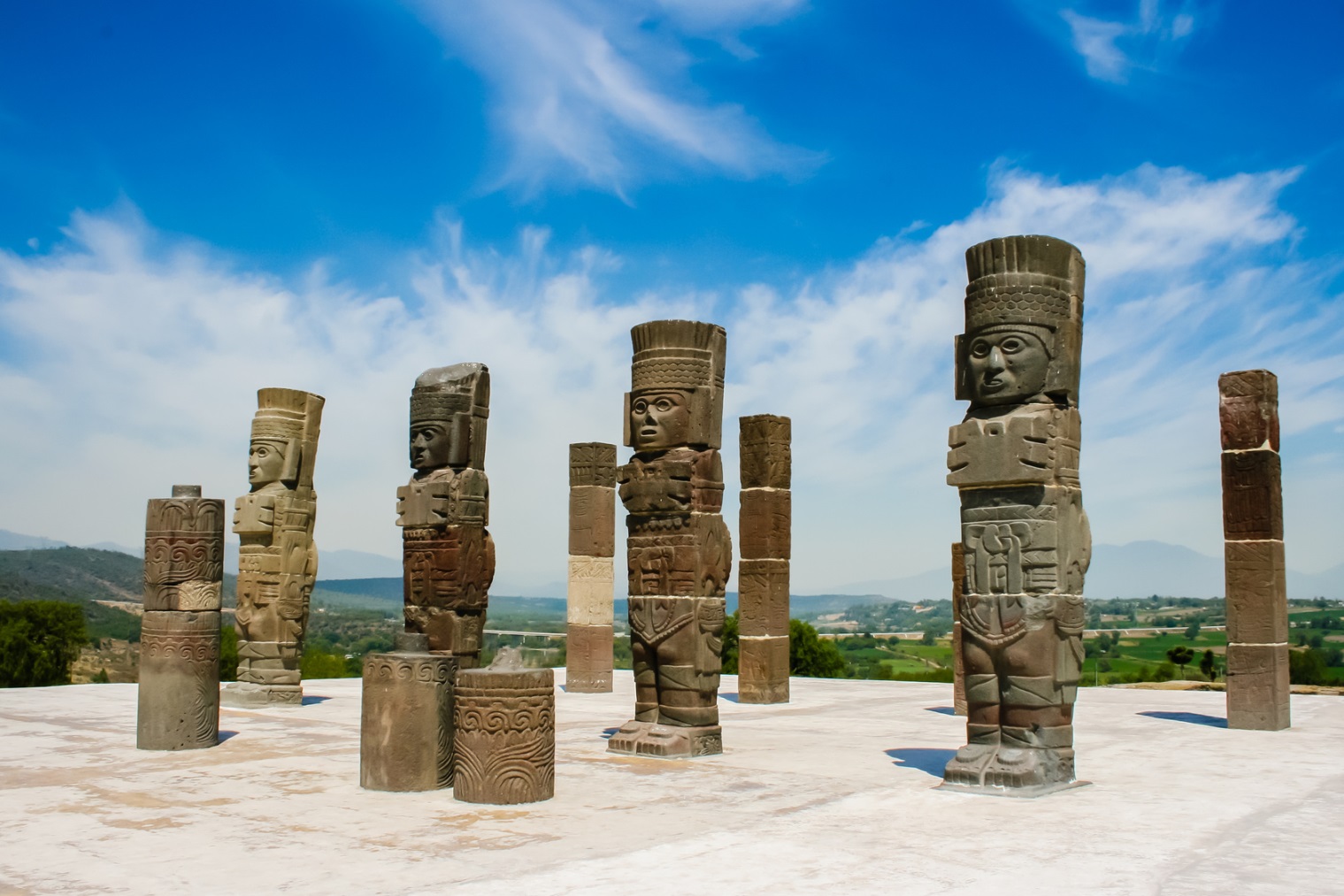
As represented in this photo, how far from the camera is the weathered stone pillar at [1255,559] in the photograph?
12602 mm

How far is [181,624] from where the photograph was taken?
1063cm

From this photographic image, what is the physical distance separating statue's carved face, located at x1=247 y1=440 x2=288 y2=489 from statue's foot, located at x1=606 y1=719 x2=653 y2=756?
6.50 metres

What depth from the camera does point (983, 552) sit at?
27.5 feet

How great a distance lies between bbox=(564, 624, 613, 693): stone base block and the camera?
1727 cm

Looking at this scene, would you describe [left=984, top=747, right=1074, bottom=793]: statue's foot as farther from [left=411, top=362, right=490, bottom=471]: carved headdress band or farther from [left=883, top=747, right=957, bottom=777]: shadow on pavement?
[left=411, top=362, right=490, bottom=471]: carved headdress band

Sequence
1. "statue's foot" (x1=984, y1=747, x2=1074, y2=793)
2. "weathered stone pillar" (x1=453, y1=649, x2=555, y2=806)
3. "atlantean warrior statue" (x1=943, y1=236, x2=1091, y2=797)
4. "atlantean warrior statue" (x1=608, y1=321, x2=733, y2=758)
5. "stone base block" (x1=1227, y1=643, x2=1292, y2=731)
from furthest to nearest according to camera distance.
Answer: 1. "stone base block" (x1=1227, y1=643, x2=1292, y2=731)
2. "atlantean warrior statue" (x1=608, y1=321, x2=733, y2=758)
3. "atlantean warrior statue" (x1=943, y1=236, x2=1091, y2=797)
4. "statue's foot" (x1=984, y1=747, x2=1074, y2=793)
5. "weathered stone pillar" (x1=453, y1=649, x2=555, y2=806)

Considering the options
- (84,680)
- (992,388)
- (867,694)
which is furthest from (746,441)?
(84,680)

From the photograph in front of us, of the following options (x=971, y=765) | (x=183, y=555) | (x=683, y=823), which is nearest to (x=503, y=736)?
(x=683, y=823)

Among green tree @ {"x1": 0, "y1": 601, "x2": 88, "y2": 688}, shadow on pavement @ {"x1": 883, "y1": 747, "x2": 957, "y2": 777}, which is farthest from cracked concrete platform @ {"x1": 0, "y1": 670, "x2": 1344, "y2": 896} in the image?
green tree @ {"x1": 0, "y1": 601, "x2": 88, "y2": 688}

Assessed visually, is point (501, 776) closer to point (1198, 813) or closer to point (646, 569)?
point (646, 569)

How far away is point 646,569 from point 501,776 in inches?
116

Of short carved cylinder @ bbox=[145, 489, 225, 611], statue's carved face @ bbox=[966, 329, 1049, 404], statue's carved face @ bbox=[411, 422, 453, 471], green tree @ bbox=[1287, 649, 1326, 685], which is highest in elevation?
statue's carved face @ bbox=[966, 329, 1049, 404]

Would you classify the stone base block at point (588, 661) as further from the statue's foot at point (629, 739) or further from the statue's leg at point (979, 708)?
the statue's leg at point (979, 708)

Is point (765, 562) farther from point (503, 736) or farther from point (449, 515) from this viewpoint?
point (503, 736)
